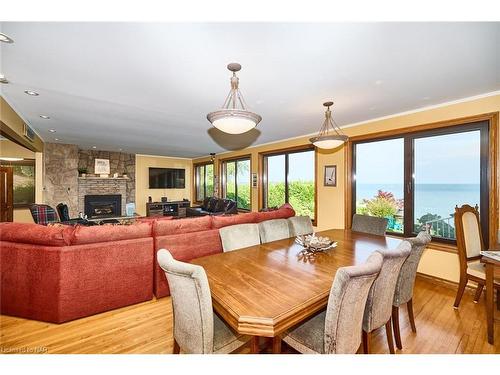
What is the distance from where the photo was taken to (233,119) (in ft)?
5.78

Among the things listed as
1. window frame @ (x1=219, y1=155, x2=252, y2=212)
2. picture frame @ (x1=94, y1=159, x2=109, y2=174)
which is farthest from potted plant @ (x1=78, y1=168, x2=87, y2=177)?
window frame @ (x1=219, y1=155, x2=252, y2=212)

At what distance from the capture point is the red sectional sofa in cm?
211

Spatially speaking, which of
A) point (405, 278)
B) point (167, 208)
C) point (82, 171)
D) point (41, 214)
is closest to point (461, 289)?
point (405, 278)

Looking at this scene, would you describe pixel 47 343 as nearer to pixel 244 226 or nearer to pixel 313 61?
pixel 244 226

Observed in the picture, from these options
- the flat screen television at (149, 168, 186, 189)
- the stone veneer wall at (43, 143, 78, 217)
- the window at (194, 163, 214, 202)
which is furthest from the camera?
the window at (194, 163, 214, 202)

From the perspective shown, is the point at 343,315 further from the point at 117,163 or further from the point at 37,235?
the point at 117,163

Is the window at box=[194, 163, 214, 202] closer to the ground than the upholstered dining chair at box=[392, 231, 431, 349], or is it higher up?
higher up

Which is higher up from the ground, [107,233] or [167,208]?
[107,233]

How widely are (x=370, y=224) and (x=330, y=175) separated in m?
1.57

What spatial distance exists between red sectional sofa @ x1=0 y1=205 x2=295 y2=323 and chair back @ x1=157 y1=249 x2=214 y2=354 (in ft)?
4.62

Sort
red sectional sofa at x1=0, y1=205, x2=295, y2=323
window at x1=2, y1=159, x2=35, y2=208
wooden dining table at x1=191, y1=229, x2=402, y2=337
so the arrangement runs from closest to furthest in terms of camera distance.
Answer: wooden dining table at x1=191, y1=229, x2=402, y2=337 → red sectional sofa at x1=0, y1=205, x2=295, y2=323 → window at x1=2, y1=159, x2=35, y2=208

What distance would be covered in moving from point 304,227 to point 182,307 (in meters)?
2.04

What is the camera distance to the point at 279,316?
3.51 feet

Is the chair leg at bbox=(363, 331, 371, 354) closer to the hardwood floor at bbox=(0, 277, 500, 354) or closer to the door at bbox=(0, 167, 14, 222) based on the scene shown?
the hardwood floor at bbox=(0, 277, 500, 354)
